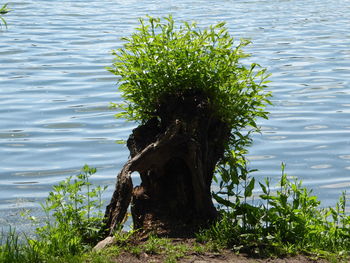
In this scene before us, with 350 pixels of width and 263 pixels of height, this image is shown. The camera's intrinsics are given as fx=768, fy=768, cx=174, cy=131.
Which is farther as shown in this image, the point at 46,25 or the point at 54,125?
the point at 46,25

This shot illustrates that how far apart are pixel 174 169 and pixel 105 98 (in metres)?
7.34

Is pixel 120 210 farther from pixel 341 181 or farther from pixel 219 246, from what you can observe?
pixel 341 181

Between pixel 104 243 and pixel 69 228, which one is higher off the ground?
pixel 69 228

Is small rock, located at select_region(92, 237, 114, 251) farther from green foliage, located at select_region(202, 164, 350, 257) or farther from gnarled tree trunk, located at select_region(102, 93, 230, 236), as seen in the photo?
green foliage, located at select_region(202, 164, 350, 257)

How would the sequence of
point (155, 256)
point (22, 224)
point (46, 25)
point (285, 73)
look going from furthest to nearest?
1. point (46, 25)
2. point (285, 73)
3. point (22, 224)
4. point (155, 256)

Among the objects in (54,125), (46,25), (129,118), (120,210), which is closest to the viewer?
(120,210)

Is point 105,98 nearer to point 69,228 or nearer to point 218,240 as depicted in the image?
point 69,228

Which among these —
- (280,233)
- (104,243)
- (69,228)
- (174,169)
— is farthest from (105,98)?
(280,233)

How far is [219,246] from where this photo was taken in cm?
604

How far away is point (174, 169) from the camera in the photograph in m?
6.66

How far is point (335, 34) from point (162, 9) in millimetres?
6797

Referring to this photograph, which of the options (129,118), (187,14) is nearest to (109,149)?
(129,118)

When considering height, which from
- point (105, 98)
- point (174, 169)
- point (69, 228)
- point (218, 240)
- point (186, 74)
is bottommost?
point (218, 240)

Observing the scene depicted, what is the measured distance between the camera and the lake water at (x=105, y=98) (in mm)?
10070
